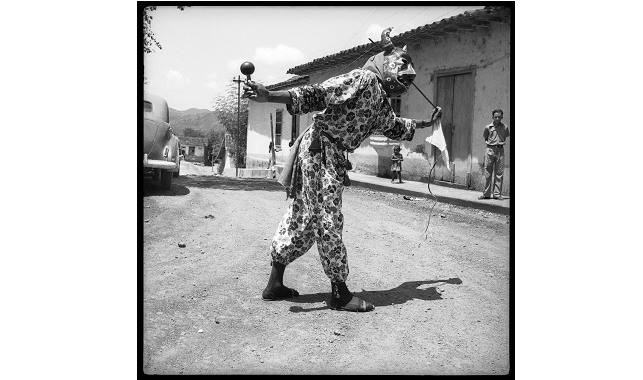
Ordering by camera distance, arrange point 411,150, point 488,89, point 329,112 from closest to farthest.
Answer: point 329,112, point 488,89, point 411,150

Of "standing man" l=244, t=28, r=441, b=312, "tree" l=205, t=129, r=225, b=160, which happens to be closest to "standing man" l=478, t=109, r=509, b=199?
"standing man" l=244, t=28, r=441, b=312

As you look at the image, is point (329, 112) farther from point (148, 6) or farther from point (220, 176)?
point (148, 6)

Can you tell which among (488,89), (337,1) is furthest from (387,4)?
(488,89)

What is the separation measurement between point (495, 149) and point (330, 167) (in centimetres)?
86

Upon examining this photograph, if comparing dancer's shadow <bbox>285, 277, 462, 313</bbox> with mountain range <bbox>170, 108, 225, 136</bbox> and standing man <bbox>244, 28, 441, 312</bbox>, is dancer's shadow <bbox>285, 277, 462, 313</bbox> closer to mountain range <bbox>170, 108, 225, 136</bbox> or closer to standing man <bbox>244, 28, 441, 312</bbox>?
standing man <bbox>244, 28, 441, 312</bbox>

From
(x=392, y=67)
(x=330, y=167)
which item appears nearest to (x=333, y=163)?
(x=330, y=167)

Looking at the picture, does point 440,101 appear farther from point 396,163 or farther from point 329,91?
point 329,91

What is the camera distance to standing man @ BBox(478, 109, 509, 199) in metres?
2.48

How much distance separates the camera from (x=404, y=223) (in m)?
2.86

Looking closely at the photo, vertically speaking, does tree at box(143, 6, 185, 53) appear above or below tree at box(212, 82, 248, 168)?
above

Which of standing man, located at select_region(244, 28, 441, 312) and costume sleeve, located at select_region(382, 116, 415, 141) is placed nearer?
standing man, located at select_region(244, 28, 441, 312)

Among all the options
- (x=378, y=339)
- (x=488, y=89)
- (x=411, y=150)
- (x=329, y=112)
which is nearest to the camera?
(x=378, y=339)

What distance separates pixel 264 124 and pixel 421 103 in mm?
927

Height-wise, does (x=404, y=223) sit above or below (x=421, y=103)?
below
